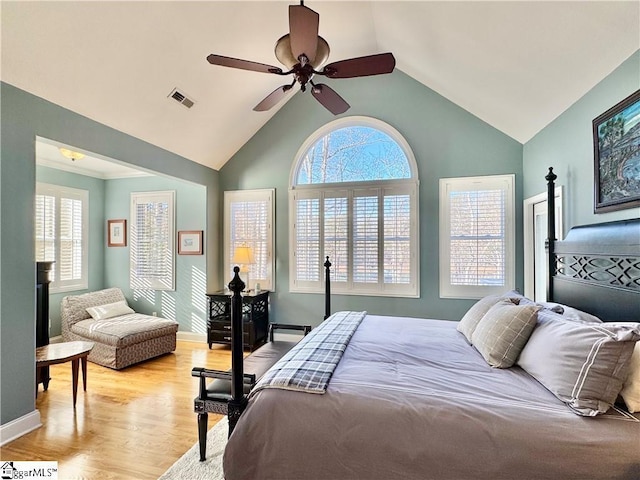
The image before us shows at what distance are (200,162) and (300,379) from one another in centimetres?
395

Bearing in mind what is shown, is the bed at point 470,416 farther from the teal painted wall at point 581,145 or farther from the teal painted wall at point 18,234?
the teal painted wall at point 18,234

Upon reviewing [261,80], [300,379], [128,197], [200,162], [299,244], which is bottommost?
[300,379]

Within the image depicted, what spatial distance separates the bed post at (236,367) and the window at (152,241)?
3.79 m

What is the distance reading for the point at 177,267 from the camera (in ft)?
17.0

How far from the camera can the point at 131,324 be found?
13.9 ft

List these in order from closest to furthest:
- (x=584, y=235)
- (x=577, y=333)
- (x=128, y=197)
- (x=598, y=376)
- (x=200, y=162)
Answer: (x=598, y=376) → (x=577, y=333) → (x=584, y=235) → (x=200, y=162) → (x=128, y=197)

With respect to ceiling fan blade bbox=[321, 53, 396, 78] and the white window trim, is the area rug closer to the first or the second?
ceiling fan blade bbox=[321, 53, 396, 78]

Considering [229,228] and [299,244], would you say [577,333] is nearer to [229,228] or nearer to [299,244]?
[299,244]

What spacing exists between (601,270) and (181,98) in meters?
4.06

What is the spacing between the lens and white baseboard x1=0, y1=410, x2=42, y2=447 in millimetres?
2422

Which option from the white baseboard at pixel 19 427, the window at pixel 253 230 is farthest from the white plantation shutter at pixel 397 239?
the white baseboard at pixel 19 427

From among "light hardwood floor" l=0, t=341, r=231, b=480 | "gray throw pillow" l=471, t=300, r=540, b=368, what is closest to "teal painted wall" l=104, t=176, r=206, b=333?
"light hardwood floor" l=0, t=341, r=231, b=480

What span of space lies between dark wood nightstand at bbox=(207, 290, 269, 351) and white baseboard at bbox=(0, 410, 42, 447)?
2.13 m

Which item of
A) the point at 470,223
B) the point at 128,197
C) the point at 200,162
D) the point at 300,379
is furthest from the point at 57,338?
the point at 470,223
